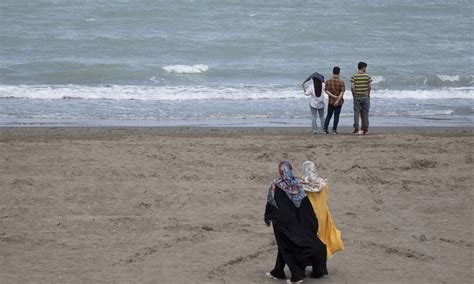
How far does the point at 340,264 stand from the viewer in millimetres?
9516

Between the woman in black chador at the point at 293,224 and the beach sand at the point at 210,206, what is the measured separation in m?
0.50

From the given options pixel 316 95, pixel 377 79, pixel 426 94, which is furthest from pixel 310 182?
pixel 377 79

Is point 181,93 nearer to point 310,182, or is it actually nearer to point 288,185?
point 310,182

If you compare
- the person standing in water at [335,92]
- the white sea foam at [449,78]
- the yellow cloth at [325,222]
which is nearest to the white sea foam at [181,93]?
the white sea foam at [449,78]

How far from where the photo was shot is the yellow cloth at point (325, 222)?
887 cm

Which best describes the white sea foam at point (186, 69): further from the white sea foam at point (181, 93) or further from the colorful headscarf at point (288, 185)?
the colorful headscarf at point (288, 185)

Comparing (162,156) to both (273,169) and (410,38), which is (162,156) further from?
(410,38)

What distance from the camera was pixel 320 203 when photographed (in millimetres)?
8883

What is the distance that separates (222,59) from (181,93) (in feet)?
26.9

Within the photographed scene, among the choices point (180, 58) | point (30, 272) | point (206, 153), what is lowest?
point (30, 272)

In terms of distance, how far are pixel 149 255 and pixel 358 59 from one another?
25063mm

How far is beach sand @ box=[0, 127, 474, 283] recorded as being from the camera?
936 cm

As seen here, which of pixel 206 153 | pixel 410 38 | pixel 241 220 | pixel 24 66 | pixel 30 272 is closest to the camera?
pixel 30 272

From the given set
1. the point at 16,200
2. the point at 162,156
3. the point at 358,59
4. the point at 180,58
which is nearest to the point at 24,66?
the point at 180,58
